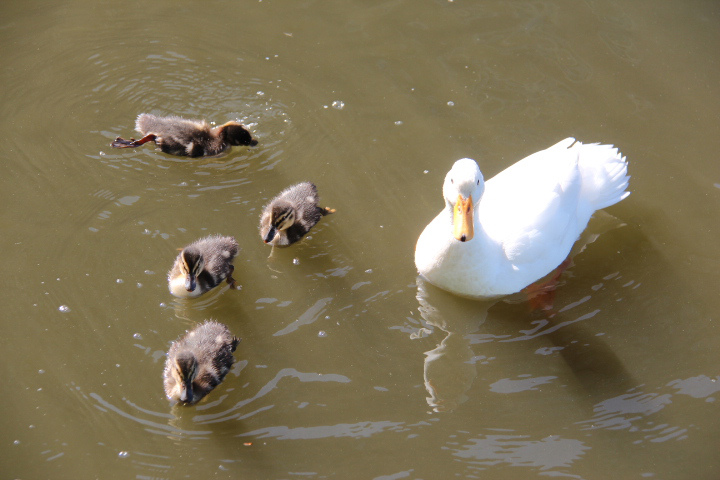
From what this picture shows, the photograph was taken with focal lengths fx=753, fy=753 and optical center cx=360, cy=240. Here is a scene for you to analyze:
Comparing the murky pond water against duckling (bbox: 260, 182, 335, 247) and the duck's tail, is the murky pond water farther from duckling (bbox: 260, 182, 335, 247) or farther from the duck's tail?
the duck's tail

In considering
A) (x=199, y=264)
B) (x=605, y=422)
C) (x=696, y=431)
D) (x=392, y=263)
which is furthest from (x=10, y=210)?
(x=696, y=431)

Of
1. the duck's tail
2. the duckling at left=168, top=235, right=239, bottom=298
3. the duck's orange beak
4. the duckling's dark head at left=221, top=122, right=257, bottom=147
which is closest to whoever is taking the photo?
the duck's orange beak

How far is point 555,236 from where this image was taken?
429 centimetres

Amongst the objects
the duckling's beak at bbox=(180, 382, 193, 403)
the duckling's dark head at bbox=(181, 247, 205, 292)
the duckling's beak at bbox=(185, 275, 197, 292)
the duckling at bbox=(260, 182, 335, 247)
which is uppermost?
the duckling at bbox=(260, 182, 335, 247)

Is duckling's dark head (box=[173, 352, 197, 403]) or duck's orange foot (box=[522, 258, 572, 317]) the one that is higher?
duck's orange foot (box=[522, 258, 572, 317])

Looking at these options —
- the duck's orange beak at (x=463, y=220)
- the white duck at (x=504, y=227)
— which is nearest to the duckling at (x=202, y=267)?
the white duck at (x=504, y=227)

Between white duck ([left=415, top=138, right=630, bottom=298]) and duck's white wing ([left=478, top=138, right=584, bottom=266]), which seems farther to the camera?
duck's white wing ([left=478, top=138, right=584, bottom=266])

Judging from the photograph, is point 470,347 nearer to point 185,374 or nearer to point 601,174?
point 601,174

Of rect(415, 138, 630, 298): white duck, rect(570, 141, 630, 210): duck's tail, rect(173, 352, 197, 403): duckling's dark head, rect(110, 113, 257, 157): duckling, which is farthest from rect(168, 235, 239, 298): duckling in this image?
rect(570, 141, 630, 210): duck's tail

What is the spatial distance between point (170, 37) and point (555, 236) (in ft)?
11.1

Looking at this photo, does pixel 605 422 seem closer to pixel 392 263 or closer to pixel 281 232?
pixel 392 263

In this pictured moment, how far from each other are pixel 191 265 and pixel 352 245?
107 centimetres

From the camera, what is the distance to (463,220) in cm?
390

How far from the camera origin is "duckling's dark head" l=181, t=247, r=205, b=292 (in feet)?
13.1
